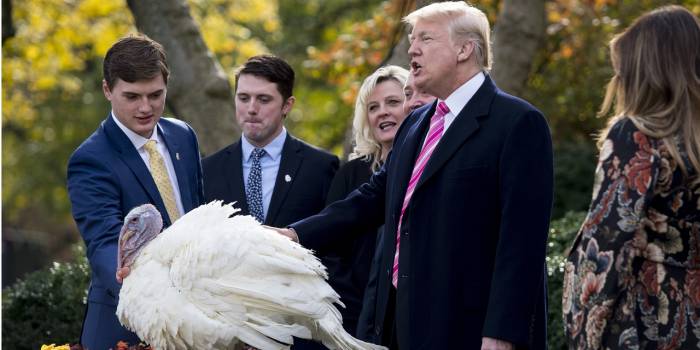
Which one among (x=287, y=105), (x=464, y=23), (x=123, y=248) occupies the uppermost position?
(x=464, y=23)

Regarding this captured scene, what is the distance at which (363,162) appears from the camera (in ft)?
21.5

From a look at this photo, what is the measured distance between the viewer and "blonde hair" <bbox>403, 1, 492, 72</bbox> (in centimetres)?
492

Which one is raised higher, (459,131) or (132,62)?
(132,62)

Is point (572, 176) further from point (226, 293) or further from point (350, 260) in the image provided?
point (226, 293)

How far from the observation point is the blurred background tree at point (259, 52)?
13.3 metres

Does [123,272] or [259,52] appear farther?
[259,52]

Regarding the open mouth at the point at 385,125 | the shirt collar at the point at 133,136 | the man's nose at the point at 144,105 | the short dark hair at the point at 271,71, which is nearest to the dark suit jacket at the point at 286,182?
the short dark hair at the point at 271,71

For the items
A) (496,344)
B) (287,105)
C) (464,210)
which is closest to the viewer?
(496,344)

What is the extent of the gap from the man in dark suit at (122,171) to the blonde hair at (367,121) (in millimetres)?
1179

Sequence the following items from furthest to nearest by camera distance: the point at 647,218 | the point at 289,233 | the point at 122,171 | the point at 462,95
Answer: the point at 122,171
the point at 289,233
the point at 462,95
the point at 647,218

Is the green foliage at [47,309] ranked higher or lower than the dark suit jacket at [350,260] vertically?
lower

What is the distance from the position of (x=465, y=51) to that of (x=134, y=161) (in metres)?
1.71

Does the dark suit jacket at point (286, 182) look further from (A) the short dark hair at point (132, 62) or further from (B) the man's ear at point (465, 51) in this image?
(B) the man's ear at point (465, 51)

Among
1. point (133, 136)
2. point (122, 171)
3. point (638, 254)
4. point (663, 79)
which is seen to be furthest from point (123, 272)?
point (663, 79)
